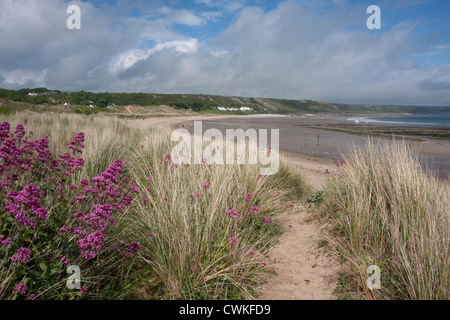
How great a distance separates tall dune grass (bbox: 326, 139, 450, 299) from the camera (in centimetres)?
219

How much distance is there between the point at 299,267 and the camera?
3025mm

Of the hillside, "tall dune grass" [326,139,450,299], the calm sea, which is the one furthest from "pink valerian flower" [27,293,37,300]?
the calm sea

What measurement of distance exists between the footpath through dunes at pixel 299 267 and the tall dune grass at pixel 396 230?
0.87ft

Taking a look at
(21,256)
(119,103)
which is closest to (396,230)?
(21,256)

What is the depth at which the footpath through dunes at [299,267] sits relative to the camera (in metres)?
2.56

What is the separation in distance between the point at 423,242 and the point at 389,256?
0.53 m

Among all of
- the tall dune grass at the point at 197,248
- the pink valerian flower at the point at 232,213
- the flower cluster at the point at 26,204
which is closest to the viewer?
the flower cluster at the point at 26,204

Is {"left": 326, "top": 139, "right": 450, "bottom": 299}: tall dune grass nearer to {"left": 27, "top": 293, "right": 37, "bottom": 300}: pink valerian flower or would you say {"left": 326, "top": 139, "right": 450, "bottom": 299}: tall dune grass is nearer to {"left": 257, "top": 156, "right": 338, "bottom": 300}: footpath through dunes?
{"left": 257, "top": 156, "right": 338, "bottom": 300}: footpath through dunes

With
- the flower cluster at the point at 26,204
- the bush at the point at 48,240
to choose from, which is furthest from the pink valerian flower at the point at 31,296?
the flower cluster at the point at 26,204

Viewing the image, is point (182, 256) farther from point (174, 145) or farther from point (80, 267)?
point (174, 145)

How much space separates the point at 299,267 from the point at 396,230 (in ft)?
3.67

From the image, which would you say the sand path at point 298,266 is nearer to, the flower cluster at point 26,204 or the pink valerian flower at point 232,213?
the pink valerian flower at point 232,213

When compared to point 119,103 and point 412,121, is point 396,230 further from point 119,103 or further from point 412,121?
point 119,103
